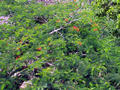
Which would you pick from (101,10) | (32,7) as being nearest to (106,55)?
(32,7)

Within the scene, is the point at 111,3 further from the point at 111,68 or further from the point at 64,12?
the point at 111,68

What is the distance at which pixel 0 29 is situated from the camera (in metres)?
2.92

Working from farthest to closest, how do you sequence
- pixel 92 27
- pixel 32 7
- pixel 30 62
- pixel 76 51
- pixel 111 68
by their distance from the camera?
pixel 32 7 < pixel 92 27 < pixel 76 51 < pixel 111 68 < pixel 30 62

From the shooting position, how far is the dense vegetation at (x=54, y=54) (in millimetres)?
2355

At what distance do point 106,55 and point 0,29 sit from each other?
1865 millimetres

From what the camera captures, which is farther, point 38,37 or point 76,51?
point 76,51

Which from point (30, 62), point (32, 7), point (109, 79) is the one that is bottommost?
point (109, 79)

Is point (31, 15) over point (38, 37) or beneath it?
over

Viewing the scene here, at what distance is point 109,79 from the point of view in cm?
278

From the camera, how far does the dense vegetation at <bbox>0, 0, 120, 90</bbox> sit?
2355mm

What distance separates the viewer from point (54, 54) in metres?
2.67

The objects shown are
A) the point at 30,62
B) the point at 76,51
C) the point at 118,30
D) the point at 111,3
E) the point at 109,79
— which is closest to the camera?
the point at 30,62

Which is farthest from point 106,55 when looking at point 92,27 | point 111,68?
point 92,27

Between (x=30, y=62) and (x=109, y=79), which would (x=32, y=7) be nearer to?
(x=30, y=62)
